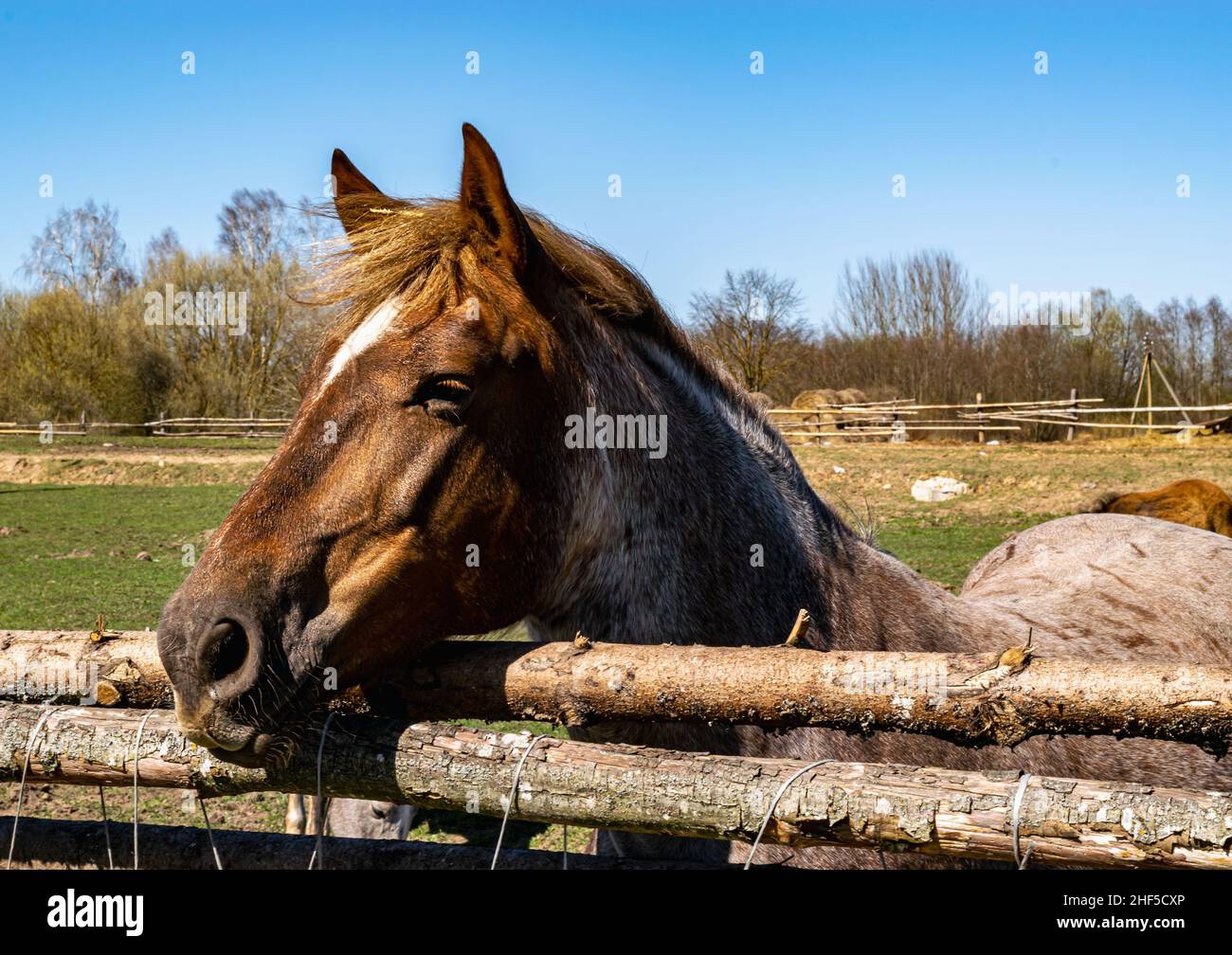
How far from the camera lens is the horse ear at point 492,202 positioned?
2.26 meters

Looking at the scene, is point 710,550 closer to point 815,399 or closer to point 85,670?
point 85,670

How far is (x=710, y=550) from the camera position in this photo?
8.26 feet

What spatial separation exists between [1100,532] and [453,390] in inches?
147

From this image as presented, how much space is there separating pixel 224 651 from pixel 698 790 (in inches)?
41.3

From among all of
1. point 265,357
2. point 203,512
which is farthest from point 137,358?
point 203,512

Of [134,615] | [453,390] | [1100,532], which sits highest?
[453,390]

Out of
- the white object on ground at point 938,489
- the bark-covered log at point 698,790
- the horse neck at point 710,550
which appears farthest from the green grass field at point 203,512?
the bark-covered log at point 698,790

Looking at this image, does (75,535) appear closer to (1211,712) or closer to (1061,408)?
(1211,712)

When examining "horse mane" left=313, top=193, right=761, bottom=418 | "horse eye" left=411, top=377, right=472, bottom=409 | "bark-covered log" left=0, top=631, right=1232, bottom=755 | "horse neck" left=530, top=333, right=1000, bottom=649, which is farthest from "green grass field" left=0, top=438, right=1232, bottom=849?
"horse eye" left=411, top=377, right=472, bottom=409

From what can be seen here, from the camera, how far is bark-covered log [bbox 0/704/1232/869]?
1.78 meters

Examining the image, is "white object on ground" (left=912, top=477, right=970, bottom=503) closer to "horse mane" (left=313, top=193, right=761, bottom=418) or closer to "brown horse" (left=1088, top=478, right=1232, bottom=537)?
"brown horse" (left=1088, top=478, right=1232, bottom=537)

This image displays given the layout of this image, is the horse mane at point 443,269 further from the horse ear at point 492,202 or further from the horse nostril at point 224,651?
the horse nostril at point 224,651

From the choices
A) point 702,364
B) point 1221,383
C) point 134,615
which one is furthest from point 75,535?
point 1221,383

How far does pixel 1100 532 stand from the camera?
4.64 meters
